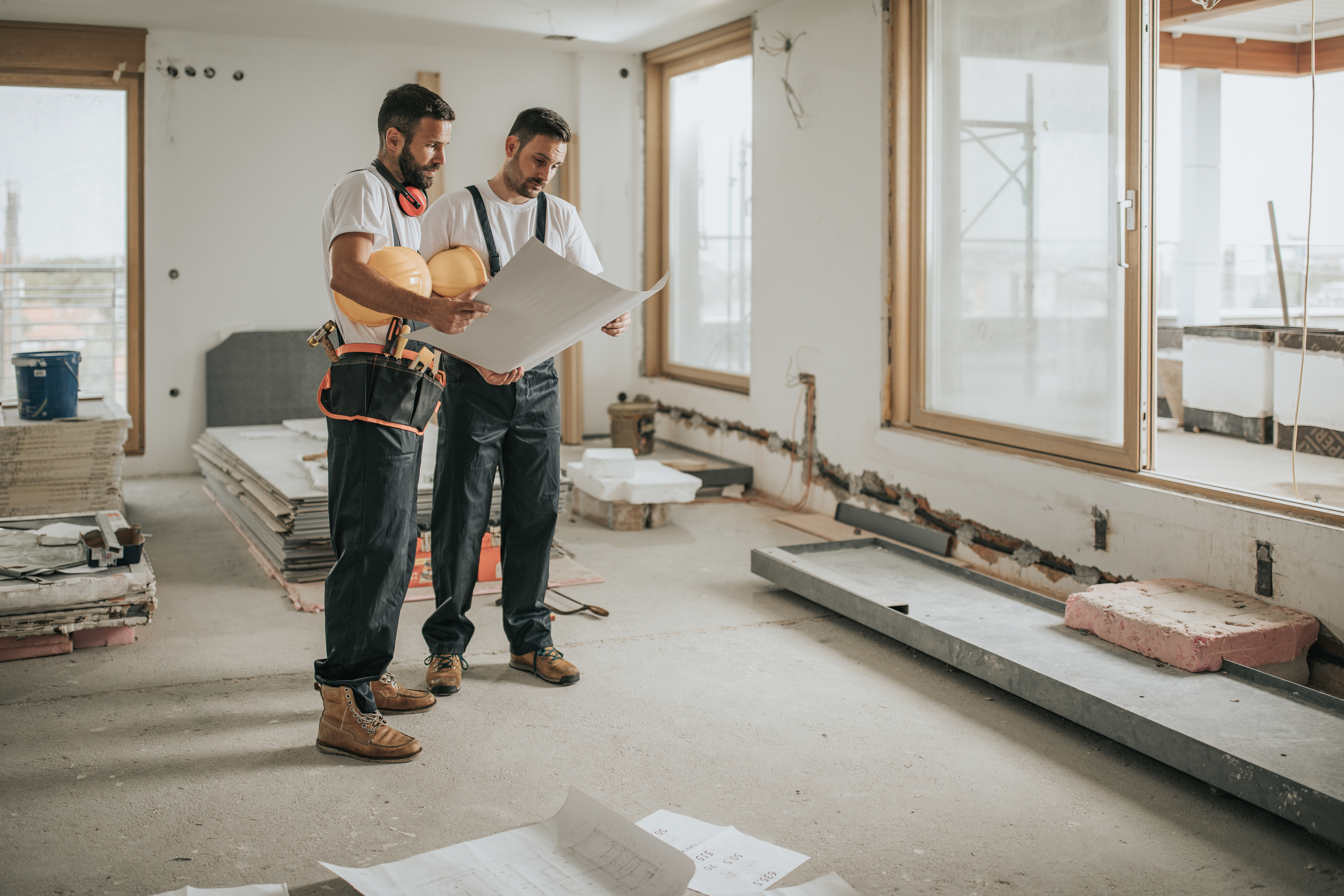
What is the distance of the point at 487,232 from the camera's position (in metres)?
2.78

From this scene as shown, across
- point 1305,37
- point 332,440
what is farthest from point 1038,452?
point 1305,37

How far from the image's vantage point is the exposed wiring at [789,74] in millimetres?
5508

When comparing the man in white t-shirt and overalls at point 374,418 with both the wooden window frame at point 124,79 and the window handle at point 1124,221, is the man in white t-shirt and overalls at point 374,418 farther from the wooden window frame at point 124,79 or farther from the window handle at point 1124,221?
the wooden window frame at point 124,79

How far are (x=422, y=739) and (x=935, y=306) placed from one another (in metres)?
3.09

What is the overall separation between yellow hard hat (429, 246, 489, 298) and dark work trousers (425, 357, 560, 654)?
36cm

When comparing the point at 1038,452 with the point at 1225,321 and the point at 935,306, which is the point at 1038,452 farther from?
the point at 1225,321

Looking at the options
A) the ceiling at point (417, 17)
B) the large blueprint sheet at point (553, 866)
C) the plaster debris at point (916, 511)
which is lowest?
the large blueprint sheet at point (553, 866)

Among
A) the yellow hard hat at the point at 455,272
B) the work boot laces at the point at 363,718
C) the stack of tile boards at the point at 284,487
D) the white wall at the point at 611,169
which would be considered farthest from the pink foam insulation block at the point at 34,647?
the white wall at the point at 611,169

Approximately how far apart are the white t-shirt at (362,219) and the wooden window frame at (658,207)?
4529mm

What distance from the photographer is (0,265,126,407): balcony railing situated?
6426 millimetres

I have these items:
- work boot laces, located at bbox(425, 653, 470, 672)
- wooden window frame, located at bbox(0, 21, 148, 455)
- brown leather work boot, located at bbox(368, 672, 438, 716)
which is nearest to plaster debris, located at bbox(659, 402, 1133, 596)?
work boot laces, located at bbox(425, 653, 470, 672)

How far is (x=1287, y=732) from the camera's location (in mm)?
2383

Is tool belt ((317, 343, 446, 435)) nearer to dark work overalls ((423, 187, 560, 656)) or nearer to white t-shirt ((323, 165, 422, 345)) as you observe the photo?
white t-shirt ((323, 165, 422, 345))

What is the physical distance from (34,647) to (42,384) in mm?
1960
